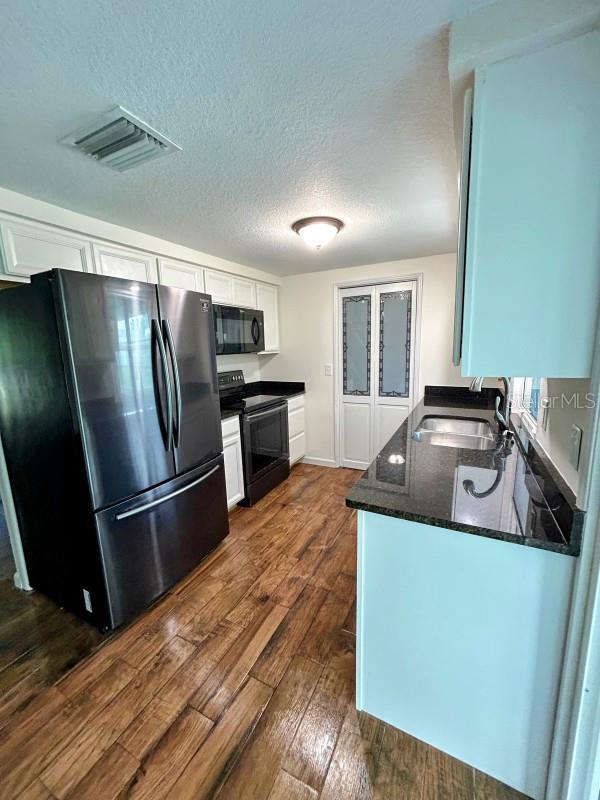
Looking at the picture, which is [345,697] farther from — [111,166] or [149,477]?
[111,166]

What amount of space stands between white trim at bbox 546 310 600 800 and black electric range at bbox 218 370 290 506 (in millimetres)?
2315

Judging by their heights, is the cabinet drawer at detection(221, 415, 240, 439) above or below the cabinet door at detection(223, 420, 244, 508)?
above

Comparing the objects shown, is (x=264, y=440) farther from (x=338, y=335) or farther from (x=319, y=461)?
(x=338, y=335)

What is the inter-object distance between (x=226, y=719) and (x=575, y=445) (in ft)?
5.20

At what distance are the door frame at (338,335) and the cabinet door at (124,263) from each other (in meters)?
1.92

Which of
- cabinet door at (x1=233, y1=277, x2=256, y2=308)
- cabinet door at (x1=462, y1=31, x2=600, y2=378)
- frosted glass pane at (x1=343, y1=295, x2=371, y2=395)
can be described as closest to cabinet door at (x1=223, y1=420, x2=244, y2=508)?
cabinet door at (x1=233, y1=277, x2=256, y2=308)

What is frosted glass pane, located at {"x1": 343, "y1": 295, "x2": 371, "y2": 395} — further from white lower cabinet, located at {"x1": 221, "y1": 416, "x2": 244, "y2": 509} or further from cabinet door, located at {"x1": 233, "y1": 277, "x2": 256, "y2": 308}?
white lower cabinet, located at {"x1": 221, "y1": 416, "x2": 244, "y2": 509}

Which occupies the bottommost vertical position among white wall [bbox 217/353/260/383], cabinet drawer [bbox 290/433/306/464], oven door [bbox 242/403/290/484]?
cabinet drawer [bbox 290/433/306/464]

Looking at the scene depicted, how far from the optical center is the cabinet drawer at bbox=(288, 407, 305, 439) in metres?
3.63

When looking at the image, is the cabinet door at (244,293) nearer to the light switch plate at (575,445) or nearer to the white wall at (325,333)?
the white wall at (325,333)

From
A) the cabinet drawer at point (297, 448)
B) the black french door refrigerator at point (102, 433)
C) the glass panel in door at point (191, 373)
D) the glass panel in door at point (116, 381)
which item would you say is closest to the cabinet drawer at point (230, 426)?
the glass panel in door at point (191, 373)

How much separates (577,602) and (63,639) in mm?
2212

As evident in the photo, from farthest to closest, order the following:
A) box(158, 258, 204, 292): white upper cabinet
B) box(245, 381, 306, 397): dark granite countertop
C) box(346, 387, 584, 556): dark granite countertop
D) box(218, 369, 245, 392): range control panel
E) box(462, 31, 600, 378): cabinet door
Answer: box(245, 381, 306, 397): dark granite countertop → box(218, 369, 245, 392): range control panel → box(158, 258, 204, 292): white upper cabinet → box(346, 387, 584, 556): dark granite countertop → box(462, 31, 600, 378): cabinet door

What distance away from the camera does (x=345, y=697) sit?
1.32 m
